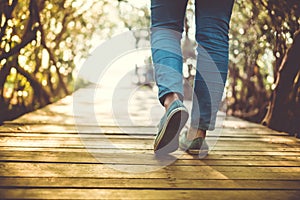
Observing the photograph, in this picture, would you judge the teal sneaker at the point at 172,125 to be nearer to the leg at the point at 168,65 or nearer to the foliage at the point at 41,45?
the leg at the point at 168,65

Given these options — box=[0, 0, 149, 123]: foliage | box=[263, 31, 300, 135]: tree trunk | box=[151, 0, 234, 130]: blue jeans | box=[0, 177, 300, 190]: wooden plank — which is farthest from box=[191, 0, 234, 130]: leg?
box=[0, 0, 149, 123]: foliage

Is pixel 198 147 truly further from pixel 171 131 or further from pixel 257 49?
pixel 257 49

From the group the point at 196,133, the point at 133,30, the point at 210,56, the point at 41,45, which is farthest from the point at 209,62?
the point at 133,30

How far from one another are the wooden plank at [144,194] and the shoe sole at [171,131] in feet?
1.10

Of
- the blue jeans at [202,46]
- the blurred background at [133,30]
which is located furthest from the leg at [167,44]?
the blurred background at [133,30]

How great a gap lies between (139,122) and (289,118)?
90cm

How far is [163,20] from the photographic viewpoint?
148 cm

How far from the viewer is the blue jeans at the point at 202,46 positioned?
4.75ft

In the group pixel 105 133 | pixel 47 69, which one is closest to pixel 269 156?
pixel 105 133

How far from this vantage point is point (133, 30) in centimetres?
569

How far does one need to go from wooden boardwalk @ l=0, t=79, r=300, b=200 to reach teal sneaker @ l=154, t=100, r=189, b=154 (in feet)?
0.17

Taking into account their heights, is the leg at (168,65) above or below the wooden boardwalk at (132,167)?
above

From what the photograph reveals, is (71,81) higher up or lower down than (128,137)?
lower down

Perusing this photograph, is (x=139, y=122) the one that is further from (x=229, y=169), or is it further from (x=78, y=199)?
(x=78, y=199)
